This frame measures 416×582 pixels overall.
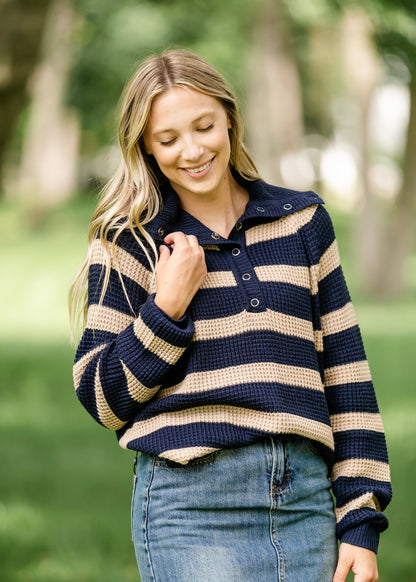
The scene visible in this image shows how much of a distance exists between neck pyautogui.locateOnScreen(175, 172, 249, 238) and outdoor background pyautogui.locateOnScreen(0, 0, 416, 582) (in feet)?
1.30

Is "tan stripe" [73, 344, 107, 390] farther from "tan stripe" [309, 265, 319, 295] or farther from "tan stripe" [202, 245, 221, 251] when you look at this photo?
"tan stripe" [309, 265, 319, 295]

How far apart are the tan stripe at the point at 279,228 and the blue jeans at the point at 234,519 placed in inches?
21.5

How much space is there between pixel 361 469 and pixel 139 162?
3.37ft

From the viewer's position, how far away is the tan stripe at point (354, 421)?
2.35 metres

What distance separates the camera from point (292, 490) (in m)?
2.19

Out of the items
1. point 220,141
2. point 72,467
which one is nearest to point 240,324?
point 220,141

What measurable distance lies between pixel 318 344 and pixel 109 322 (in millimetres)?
570

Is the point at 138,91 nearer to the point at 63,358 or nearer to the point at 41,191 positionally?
the point at 63,358

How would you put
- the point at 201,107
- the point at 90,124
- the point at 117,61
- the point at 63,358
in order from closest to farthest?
the point at 201,107
the point at 63,358
the point at 117,61
the point at 90,124

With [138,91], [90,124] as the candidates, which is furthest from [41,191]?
[138,91]

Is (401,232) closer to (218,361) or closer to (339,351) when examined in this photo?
(339,351)

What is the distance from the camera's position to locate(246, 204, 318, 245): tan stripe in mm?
2375

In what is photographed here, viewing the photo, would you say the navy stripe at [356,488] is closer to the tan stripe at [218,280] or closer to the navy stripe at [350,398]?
the navy stripe at [350,398]

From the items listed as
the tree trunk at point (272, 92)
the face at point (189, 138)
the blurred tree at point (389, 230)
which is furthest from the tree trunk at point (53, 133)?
the face at point (189, 138)
